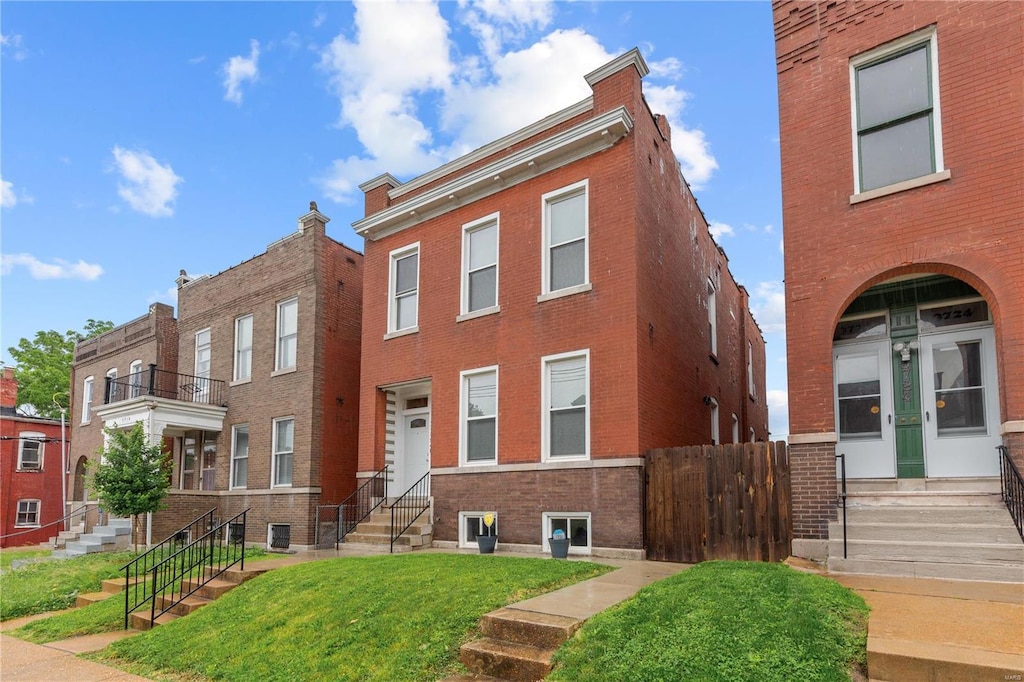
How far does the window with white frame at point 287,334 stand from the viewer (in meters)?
18.9

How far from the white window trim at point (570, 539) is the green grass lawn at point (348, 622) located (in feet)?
5.98

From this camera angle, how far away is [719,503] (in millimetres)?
10922

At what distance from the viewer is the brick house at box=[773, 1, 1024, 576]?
359 inches

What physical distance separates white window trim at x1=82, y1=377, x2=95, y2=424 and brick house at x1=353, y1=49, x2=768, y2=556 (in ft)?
54.8

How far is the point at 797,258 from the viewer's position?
1047 centimetres

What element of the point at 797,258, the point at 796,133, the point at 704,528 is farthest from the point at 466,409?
the point at 796,133

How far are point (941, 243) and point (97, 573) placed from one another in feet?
51.5

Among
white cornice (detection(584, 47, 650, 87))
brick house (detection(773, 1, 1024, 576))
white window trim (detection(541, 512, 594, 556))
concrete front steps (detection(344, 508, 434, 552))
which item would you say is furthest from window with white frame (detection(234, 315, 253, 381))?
brick house (detection(773, 1, 1024, 576))

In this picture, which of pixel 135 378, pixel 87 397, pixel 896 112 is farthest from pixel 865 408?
pixel 87 397

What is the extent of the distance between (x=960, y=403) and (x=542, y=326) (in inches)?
268

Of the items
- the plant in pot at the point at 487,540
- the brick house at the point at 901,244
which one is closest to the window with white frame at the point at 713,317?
the brick house at the point at 901,244

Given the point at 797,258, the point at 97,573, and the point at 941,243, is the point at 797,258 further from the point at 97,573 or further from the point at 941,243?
the point at 97,573

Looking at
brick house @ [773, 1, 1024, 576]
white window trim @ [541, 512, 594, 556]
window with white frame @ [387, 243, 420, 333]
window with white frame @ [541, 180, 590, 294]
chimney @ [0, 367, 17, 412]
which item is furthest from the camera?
chimney @ [0, 367, 17, 412]

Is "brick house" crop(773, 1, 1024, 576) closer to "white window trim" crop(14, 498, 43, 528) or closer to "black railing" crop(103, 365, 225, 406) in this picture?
"black railing" crop(103, 365, 225, 406)
